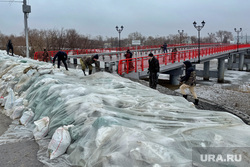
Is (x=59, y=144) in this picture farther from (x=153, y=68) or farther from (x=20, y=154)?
(x=153, y=68)

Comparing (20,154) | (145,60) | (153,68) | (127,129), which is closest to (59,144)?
(20,154)

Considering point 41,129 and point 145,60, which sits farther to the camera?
point 145,60

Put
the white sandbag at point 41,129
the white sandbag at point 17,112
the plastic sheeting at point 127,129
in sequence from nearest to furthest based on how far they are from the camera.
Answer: the plastic sheeting at point 127,129, the white sandbag at point 41,129, the white sandbag at point 17,112

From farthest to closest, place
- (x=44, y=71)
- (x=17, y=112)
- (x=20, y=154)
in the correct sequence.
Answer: (x=44, y=71)
(x=17, y=112)
(x=20, y=154)

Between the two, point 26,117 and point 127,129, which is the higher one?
point 127,129

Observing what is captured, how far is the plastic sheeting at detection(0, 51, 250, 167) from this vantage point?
2355 mm

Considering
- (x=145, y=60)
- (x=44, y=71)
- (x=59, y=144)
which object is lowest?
(x=59, y=144)

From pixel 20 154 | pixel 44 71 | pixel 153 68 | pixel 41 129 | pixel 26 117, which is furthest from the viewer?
pixel 153 68

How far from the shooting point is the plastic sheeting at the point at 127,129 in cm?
236

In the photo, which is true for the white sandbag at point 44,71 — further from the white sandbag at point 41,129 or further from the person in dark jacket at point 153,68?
the person in dark jacket at point 153,68

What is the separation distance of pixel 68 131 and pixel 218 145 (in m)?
2.23

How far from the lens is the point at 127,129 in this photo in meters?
2.75

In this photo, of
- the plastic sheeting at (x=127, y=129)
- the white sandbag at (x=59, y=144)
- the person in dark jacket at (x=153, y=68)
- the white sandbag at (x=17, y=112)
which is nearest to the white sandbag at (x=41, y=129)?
the plastic sheeting at (x=127, y=129)

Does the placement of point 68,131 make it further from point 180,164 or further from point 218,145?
point 218,145
